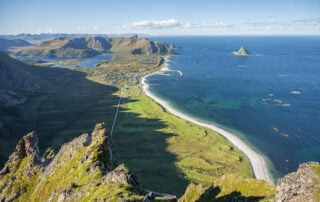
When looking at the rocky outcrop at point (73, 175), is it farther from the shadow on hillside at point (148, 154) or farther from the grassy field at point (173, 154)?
the grassy field at point (173, 154)

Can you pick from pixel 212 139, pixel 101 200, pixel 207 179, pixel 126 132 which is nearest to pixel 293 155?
pixel 212 139

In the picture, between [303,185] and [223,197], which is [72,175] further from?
[303,185]

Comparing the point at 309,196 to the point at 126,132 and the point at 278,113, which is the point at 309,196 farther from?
the point at 278,113

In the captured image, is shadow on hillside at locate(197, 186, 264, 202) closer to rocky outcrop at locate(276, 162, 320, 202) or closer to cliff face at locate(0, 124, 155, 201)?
rocky outcrop at locate(276, 162, 320, 202)

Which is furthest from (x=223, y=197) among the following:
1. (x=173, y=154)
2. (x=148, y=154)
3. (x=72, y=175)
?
(x=148, y=154)

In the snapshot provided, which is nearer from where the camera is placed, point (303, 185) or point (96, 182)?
point (303, 185)

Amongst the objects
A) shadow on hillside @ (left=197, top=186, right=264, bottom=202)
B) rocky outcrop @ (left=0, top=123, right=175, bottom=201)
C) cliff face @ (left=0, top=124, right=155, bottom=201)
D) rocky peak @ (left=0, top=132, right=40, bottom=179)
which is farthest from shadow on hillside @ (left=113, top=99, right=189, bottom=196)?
rocky peak @ (left=0, top=132, right=40, bottom=179)
